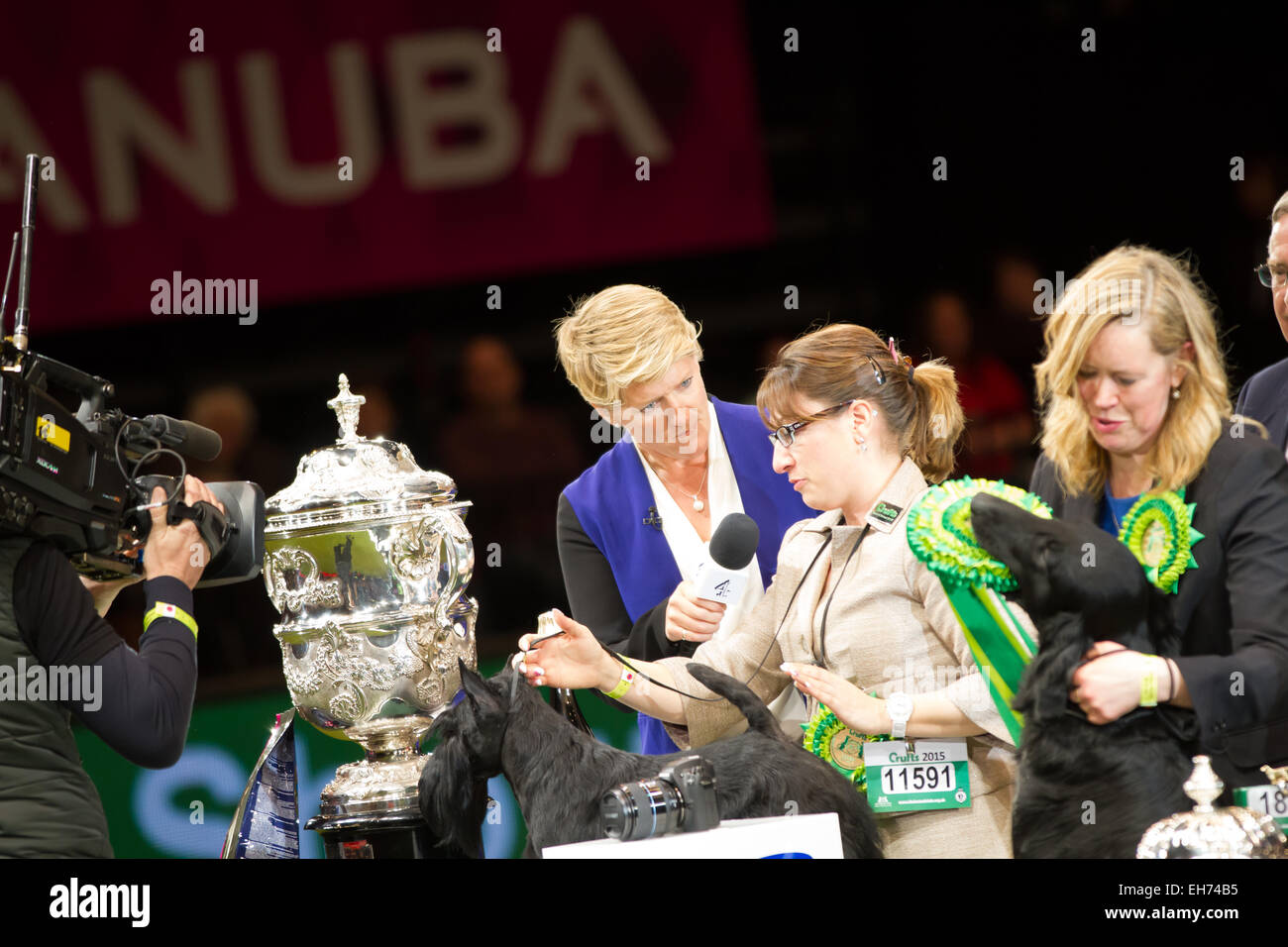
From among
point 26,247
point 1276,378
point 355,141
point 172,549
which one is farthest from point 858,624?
point 355,141

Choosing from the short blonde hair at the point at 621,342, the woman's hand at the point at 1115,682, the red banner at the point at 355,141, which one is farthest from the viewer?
the red banner at the point at 355,141

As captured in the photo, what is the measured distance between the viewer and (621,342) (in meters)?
2.73

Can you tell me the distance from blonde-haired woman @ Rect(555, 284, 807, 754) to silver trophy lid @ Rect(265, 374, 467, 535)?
39 centimetres

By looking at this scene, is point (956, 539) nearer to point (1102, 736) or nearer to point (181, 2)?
point (1102, 736)

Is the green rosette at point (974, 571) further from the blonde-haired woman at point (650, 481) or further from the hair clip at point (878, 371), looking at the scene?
the blonde-haired woman at point (650, 481)

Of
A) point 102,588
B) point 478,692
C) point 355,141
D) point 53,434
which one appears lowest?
point 478,692

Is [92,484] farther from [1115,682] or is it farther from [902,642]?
[1115,682]

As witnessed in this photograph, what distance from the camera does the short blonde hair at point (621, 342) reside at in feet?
8.93

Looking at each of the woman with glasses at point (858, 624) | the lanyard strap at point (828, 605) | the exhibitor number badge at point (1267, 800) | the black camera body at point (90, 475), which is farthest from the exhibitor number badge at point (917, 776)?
the black camera body at point (90, 475)

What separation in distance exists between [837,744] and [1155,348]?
2.66ft

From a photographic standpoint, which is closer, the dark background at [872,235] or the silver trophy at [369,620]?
the silver trophy at [369,620]

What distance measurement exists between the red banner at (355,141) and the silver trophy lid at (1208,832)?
303 centimetres

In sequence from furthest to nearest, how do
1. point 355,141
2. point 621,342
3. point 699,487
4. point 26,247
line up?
point 355,141, point 699,487, point 621,342, point 26,247

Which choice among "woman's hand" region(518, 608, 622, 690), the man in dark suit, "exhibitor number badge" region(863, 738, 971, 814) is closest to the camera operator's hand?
"woman's hand" region(518, 608, 622, 690)
